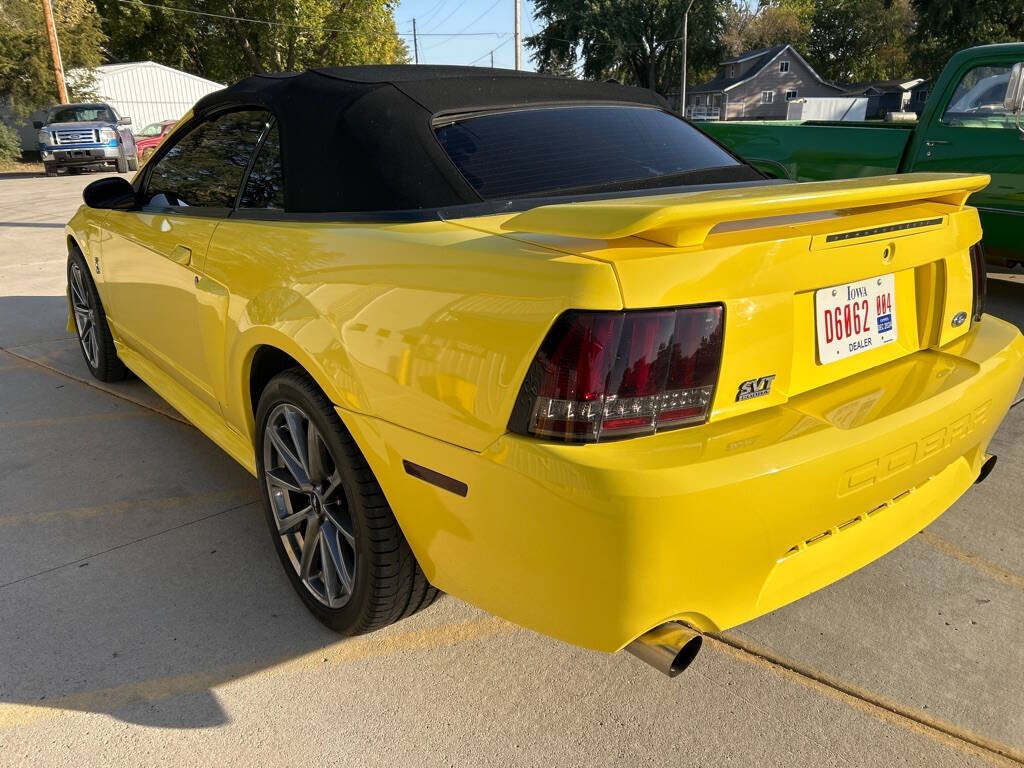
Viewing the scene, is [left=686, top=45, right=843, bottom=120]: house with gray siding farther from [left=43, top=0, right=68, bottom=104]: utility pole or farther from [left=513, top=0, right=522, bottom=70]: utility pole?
[left=43, top=0, right=68, bottom=104]: utility pole

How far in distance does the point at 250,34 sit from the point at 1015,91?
44078 millimetres

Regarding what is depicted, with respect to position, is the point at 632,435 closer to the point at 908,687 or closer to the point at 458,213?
the point at 458,213

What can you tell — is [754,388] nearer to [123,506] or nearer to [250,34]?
[123,506]

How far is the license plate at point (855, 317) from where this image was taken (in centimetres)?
192

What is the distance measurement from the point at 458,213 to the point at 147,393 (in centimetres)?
302

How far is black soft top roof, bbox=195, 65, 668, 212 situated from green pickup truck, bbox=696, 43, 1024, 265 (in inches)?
174

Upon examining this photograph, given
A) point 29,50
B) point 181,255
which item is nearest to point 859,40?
point 29,50

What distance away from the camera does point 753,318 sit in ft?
5.78

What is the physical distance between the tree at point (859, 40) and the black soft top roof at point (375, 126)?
72569mm

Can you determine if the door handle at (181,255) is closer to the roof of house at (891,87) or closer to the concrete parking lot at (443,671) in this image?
the concrete parking lot at (443,671)

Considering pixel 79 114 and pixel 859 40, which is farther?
pixel 859 40

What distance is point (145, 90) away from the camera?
35.3 m

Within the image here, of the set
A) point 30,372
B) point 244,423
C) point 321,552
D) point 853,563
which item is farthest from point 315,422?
point 30,372

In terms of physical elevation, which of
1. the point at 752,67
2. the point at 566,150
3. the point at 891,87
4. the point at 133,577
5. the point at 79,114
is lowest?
the point at 133,577
